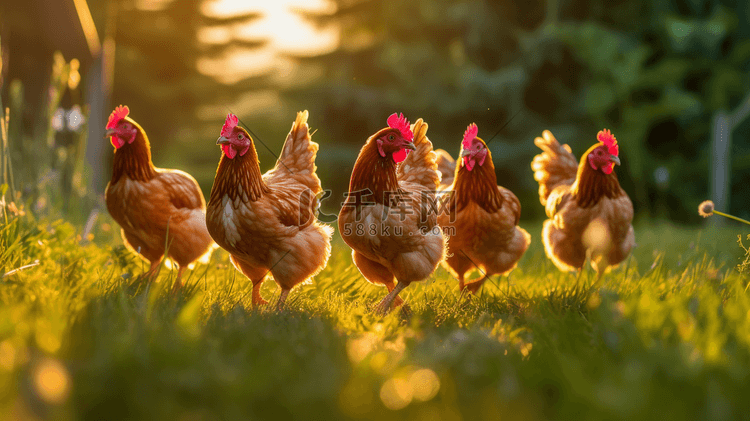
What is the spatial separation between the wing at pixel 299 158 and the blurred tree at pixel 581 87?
7095mm

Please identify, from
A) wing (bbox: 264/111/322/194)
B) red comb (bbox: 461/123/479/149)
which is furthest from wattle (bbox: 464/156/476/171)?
wing (bbox: 264/111/322/194)

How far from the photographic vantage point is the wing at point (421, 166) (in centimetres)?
430

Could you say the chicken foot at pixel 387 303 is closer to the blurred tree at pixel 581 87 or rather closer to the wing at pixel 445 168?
the wing at pixel 445 168

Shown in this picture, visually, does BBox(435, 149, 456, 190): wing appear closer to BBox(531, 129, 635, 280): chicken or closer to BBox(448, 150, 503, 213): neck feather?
BBox(448, 150, 503, 213): neck feather

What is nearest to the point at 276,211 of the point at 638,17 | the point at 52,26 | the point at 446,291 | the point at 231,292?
the point at 231,292

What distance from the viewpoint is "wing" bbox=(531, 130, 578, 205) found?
5.33 metres

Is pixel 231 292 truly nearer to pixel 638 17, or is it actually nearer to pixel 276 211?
pixel 276 211

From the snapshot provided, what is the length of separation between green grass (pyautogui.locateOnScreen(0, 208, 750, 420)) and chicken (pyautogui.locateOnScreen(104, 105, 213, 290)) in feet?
2.60

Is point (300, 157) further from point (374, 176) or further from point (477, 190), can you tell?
point (477, 190)

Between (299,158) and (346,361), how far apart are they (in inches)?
103

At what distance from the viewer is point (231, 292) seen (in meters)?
3.43

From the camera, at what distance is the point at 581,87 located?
12.2m

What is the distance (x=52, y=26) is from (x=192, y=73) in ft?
34.2

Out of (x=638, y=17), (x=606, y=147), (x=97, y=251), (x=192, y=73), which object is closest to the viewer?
(x=97, y=251)
